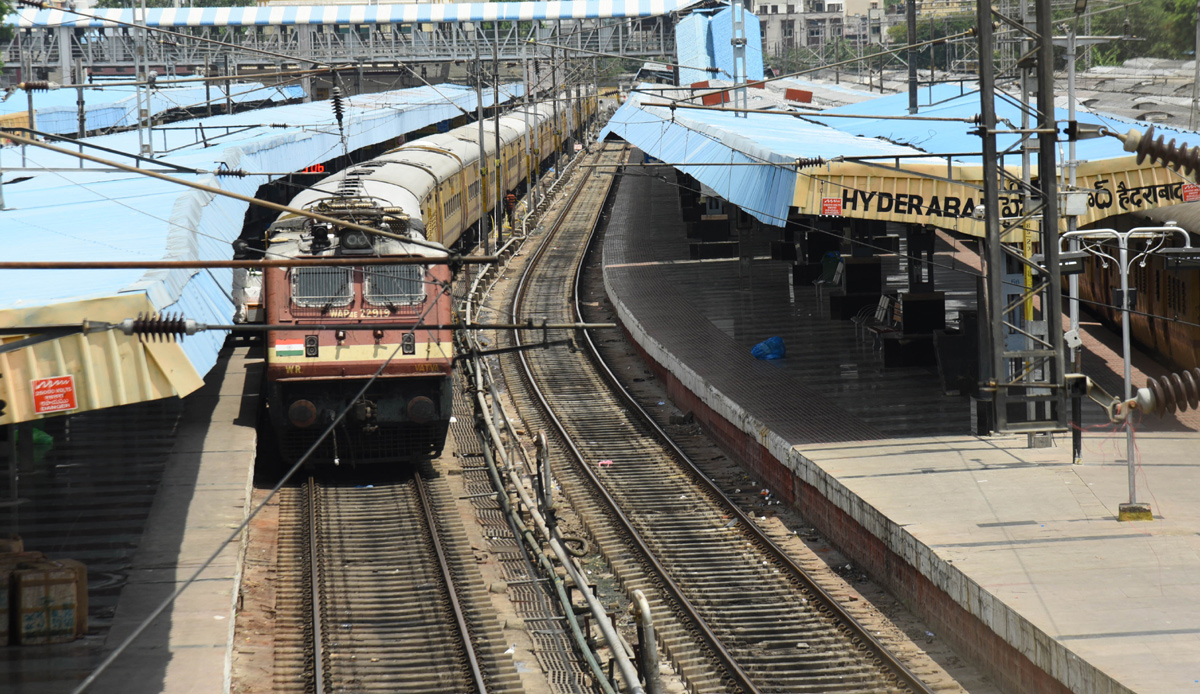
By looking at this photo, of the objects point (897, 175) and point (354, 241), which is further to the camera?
point (897, 175)

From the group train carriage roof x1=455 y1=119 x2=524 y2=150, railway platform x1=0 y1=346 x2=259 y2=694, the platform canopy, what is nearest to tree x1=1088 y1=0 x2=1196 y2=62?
train carriage roof x1=455 y1=119 x2=524 y2=150

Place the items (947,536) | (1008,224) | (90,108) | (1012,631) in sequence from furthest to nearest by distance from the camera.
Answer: (90,108), (1008,224), (947,536), (1012,631)

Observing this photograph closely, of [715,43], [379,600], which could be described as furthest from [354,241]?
[715,43]

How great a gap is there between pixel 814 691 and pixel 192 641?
551 centimetres


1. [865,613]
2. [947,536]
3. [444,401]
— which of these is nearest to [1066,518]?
[947,536]

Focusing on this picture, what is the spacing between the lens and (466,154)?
3662 cm

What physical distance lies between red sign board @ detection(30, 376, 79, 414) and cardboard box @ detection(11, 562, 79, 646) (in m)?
3.30

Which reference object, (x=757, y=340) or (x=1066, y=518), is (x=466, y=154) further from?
(x=1066, y=518)

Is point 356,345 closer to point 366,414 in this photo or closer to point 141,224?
point 366,414

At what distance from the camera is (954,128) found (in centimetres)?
2741

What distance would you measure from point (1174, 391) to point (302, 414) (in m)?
10.7

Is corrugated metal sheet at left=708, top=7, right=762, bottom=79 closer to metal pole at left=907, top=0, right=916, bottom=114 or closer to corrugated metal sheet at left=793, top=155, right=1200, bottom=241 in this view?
metal pole at left=907, top=0, right=916, bottom=114

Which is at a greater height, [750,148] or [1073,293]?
[750,148]

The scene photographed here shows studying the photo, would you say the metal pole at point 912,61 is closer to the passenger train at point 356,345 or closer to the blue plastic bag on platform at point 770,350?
the blue plastic bag on platform at point 770,350
